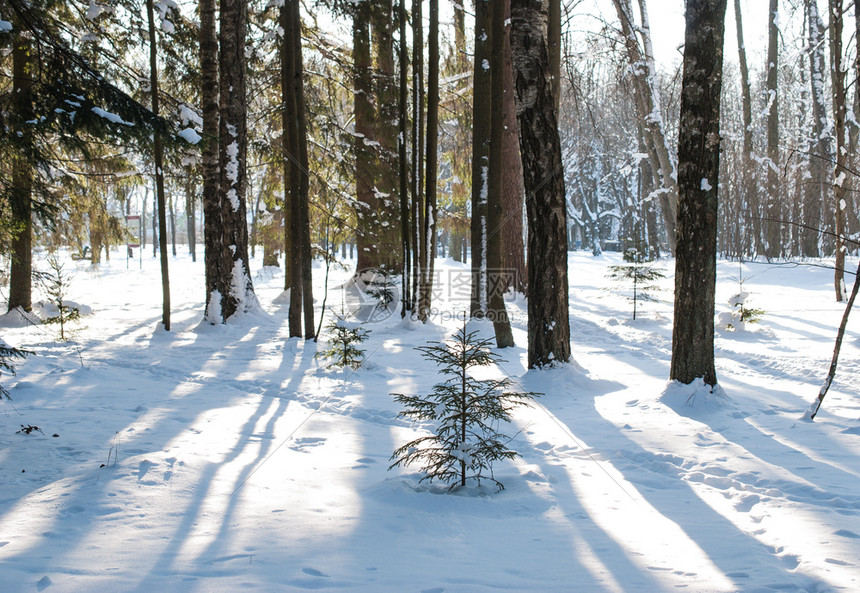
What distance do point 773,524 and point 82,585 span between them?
11.9ft

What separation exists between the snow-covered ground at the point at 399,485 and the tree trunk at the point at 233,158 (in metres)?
3.63

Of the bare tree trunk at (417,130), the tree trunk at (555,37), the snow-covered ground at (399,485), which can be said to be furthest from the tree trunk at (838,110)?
the bare tree trunk at (417,130)

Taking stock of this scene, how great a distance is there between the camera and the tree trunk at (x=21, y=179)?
16.3 feet

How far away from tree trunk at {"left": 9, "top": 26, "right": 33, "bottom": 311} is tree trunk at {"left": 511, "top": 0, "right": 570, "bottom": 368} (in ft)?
16.2

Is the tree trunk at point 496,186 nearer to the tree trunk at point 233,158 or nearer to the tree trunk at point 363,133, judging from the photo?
the tree trunk at point 363,133

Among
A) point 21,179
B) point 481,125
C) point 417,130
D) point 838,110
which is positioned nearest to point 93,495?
point 481,125

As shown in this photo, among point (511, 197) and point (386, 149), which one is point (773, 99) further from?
point (386, 149)

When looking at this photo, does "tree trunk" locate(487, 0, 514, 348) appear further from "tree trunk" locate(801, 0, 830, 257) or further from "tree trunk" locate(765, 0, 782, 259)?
"tree trunk" locate(765, 0, 782, 259)

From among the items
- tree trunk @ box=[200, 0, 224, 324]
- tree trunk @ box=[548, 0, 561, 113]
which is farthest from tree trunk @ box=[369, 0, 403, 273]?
tree trunk @ box=[548, 0, 561, 113]

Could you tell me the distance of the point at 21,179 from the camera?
31.8 ft

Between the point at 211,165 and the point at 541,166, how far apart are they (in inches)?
289

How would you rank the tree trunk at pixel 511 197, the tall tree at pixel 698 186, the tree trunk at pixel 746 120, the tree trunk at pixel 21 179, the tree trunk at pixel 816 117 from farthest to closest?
the tree trunk at pixel 746 120 → the tree trunk at pixel 816 117 → the tree trunk at pixel 511 197 → the tall tree at pixel 698 186 → the tree trunk at pixel 21 179

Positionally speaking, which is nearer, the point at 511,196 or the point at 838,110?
the point at 838,110

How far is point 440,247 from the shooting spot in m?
76.4
